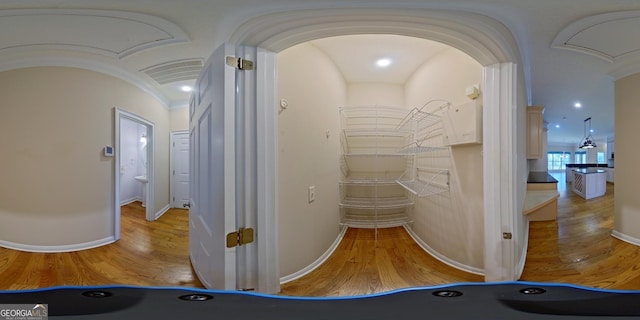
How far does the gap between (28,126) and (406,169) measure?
248cm

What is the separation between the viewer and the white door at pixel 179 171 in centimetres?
162

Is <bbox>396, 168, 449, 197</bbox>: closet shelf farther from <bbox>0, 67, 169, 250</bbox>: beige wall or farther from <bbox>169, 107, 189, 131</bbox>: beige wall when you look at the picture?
<bbox>0, 67, 169, 250</bbox>: beige wall

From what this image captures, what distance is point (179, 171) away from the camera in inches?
73.3

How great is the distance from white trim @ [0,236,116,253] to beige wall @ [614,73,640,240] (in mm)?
3072

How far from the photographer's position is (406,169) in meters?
2.08

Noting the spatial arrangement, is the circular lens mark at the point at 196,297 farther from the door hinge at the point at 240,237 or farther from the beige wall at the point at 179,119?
the beige wall at the point at 179,119

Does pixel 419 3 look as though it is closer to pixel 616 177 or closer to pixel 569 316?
pixel 569 316

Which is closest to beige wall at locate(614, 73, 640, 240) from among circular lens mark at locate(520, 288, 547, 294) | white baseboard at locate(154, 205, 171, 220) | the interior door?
circular lens mark at locate(520, 288, 547, 294)

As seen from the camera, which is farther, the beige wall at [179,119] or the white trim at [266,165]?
the beige wall at [179,119]

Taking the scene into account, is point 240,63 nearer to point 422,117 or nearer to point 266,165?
point 266,165

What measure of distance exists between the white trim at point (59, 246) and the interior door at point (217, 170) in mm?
682

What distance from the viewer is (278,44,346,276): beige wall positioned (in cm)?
112

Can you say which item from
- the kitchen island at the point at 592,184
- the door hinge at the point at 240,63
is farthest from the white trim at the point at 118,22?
the kitchen island at the point at 592,184

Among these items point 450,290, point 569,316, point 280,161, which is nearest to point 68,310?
point 280,161
